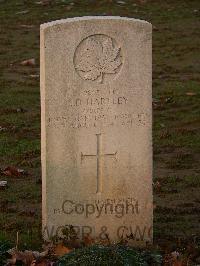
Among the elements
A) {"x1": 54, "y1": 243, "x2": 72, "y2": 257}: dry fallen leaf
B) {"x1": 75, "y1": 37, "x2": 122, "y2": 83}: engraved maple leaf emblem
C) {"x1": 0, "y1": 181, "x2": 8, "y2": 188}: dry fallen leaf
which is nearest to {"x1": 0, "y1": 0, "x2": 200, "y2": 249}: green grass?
{"x1": 0, "y1": 181, "x2": 8, "y2": 188}: dry fallen leaf

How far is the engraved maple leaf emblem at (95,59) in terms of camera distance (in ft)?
23.4

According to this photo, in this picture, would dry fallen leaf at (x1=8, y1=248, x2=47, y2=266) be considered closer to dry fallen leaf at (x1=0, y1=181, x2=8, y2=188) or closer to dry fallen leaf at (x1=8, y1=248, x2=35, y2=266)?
dry fallen leaf at (x1=8, y1=248, x2=35, y2=266)

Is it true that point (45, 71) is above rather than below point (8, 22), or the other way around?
below

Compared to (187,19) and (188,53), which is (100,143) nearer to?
(188,53)

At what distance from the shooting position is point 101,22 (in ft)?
23.4

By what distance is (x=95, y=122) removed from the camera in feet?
23.7

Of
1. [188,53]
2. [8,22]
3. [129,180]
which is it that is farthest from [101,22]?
[8,22]

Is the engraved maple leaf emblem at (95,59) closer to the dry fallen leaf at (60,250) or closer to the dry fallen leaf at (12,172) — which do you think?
the dry fallen leaf at (60,250)

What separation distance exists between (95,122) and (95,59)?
0.53m

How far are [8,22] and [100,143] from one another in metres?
17.0

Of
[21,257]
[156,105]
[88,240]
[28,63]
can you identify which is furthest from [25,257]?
[28,63]

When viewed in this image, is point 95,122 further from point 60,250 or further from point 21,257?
point 21,257

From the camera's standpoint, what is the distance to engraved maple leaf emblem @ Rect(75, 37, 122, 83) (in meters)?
7.13

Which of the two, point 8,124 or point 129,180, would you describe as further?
point 8,124
